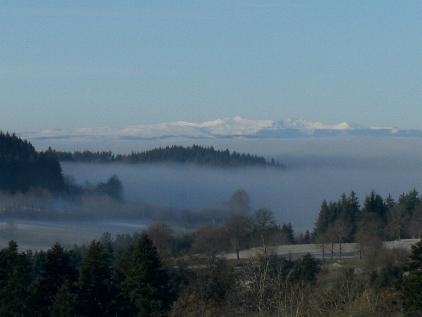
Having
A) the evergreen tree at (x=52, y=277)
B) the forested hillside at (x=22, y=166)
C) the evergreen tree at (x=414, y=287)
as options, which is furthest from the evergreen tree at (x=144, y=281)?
the forested hillside at (x=22, y=166)

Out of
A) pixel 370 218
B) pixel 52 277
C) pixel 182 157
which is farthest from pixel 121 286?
pixel 182 157

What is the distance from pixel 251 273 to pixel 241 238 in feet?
108

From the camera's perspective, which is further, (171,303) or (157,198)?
(157,198)

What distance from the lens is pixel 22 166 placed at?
7375 centimetres

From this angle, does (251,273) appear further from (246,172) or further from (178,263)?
(246,172)

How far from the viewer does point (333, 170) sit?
346 feet

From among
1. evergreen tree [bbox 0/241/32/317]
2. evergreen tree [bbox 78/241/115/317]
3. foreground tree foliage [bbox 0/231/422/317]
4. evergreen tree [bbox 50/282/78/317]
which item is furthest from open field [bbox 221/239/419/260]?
evergreen tree [bbox 50/282/78/317]

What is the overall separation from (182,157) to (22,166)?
3268 cm

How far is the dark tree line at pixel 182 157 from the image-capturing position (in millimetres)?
102312

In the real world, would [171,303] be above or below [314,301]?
below

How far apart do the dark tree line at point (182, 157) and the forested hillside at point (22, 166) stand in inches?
945

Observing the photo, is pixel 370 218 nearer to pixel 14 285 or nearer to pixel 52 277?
pixel 52 277

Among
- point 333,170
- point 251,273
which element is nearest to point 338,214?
point 251,273

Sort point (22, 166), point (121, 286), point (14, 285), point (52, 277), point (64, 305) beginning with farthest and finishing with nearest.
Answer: point (22, 166) < point (52, 277) < point (121, 286) < point (14, 285) < point (64, 305)
